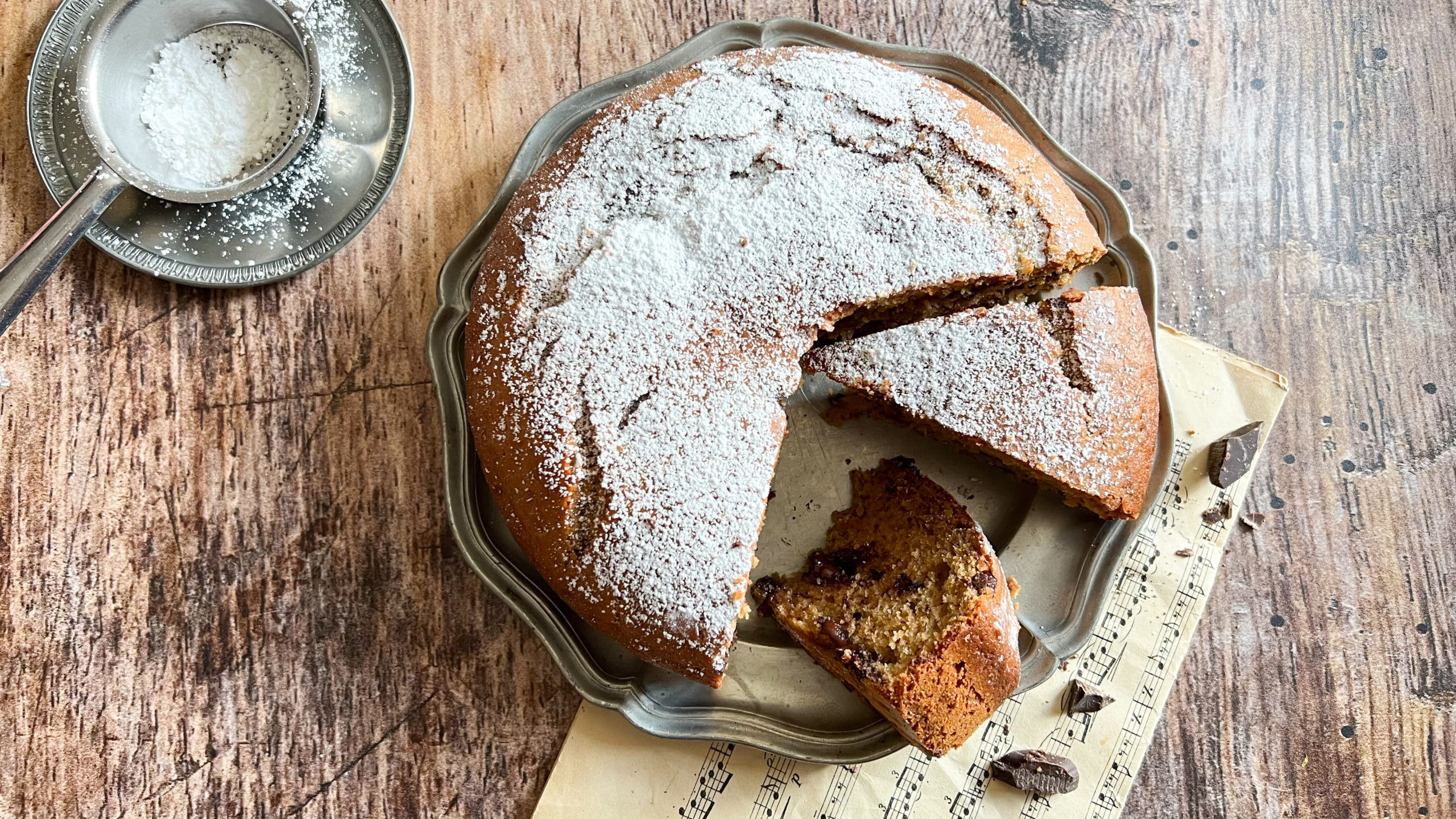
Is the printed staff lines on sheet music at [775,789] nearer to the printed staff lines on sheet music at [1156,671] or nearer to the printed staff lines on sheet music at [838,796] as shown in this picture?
the printed staff lines on sheet music at [838,796]

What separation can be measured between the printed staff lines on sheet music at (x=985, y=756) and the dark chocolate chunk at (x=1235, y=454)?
81cm

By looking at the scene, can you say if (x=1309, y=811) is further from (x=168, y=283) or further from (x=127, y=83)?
(x=127, y=83)

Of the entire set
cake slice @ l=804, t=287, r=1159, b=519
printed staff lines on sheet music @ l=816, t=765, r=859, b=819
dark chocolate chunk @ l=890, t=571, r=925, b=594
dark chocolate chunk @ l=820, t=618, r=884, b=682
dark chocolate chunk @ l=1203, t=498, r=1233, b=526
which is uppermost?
cake slice @ l=804, t=287, r=1159, b=519


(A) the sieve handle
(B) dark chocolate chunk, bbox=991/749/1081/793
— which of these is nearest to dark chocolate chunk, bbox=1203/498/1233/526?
(B) dark chocolate chunk, bbox=991/749/1081/793

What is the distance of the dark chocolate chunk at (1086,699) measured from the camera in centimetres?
243

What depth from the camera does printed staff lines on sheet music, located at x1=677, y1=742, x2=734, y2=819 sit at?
2408 mm

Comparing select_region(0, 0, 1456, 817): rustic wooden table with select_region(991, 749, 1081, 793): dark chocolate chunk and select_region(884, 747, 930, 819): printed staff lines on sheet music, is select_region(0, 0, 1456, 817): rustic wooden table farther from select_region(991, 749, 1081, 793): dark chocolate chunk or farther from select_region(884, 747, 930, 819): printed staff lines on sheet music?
select_region(884, 747, 930, 819): printed staff lines on sheet music

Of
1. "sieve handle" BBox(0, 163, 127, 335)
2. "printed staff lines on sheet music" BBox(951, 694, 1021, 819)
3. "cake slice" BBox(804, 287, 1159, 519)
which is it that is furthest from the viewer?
"printed staff lines on sheet music" BBox(951, 694, 1021, 819)

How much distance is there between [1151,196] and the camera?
2.61 m

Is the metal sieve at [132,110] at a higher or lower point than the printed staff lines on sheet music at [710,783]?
higher

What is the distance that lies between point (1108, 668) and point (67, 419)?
291cm

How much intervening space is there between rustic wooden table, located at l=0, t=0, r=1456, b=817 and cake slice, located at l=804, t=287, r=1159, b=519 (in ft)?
2.15

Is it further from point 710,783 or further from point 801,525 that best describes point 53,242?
point 710,783

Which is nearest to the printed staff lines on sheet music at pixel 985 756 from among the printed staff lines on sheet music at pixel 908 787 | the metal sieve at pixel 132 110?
the printed staff lines on sheet music at pixel 908 787
